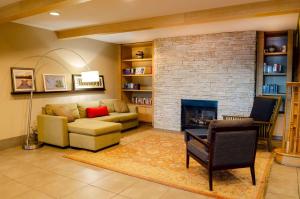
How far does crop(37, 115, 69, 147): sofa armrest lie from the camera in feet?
14.4

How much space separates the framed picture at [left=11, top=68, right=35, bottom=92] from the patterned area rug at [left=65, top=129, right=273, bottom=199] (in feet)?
5.89

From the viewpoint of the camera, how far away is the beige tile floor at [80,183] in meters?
2.66

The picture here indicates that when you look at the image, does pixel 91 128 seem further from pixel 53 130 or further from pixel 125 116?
pixel 125 116

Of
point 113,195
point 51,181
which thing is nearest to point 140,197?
point 113,195

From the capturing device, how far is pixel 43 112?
4.91 meters

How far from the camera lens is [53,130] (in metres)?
4.49

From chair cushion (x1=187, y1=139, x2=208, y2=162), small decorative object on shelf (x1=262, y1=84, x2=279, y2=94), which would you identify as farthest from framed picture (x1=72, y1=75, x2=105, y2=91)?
small decorative object on shelf (x1=262, y1=84, x2=279, y2=94)

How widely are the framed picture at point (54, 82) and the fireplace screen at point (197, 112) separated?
3.04m

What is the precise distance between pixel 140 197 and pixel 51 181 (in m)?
1.28

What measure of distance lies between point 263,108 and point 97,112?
3.70 metres

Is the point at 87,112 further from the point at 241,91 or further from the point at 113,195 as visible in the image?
the point at 241,91

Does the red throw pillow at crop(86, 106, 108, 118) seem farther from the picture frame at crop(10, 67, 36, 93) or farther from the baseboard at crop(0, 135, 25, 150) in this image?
the baseboard at crop(0, 135, 25, 150)

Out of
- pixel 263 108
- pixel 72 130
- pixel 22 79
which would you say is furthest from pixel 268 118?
pixel 22 79

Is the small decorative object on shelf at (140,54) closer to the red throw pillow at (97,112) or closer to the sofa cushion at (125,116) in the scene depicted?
the sofa cushion at (125,116)
